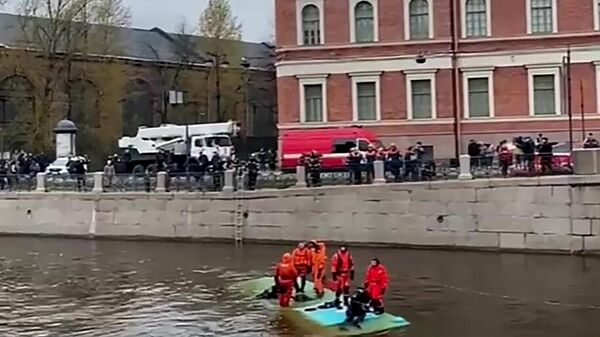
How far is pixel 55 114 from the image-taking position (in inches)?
2549

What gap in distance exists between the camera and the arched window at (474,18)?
47.2m

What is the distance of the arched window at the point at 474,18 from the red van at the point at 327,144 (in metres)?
6.66

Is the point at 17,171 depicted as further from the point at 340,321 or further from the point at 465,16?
the point at 340,321

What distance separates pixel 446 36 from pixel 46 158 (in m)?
24.2

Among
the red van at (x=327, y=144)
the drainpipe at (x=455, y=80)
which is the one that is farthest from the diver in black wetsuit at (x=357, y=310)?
the drainpipe at (x=455, y=80)

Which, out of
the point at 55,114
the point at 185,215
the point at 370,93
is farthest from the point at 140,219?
the point at 55,114

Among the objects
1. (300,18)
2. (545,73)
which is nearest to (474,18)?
(545,73)

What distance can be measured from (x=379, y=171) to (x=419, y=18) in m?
14.2

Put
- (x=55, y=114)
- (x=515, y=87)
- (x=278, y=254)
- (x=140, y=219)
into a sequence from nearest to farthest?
(x=278, y=254) < (x=140, y=219) < (x=515, y=87) < (x=55, y=114)

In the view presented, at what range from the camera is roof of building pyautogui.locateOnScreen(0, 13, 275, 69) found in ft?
242

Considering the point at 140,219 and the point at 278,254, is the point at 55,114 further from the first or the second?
the point at 278,254

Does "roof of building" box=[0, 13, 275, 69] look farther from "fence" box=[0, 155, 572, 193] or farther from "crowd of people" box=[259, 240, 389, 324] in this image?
"crowd of people" box=[259, 240, 389, 324]

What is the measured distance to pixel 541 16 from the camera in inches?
1827

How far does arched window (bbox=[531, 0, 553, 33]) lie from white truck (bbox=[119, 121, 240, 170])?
14590 millimetres
